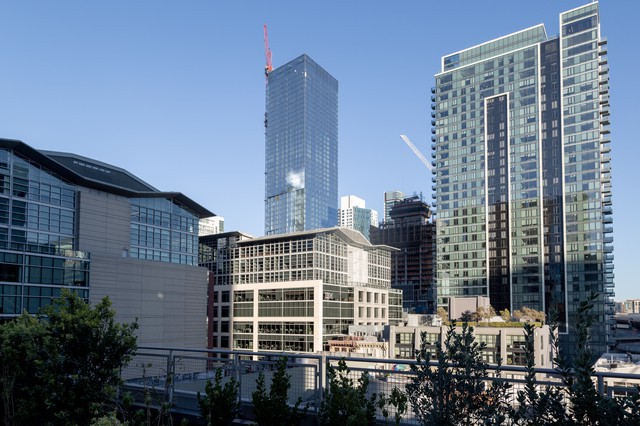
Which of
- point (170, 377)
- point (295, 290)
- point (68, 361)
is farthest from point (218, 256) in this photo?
point (170, 377)

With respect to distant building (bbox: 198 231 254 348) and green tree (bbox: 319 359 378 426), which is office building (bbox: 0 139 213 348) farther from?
green tree (bbox: 319 359 378 426)

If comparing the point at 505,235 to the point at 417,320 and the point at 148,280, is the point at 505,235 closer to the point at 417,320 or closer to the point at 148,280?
the point at 417,320

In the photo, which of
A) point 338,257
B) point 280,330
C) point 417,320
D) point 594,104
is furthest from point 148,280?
point 594,104

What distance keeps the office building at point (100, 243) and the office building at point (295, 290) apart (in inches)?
989

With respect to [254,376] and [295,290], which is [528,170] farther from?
[254,376]

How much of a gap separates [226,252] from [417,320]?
161 ft

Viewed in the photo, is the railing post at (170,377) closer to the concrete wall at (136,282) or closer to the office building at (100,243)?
the office building at (100,243)

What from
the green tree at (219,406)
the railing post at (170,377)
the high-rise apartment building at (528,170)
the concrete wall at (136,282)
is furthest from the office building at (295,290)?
the green tree at (219,406)

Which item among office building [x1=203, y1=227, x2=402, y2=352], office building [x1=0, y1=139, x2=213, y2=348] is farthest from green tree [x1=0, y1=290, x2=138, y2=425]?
office building [x1=203, y1=227, x2=402, y2=352]

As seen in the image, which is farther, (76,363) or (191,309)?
(191,309)

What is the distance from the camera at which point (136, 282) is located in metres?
61.1

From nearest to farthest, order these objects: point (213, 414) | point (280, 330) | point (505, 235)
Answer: point (213, 414) < point (280, 330) < point (505, 235)

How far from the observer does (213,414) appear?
11.5m

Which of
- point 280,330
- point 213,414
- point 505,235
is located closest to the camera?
point 213,414
